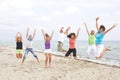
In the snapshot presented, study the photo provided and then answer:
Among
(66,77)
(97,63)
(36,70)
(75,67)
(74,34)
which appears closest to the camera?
(66,77)

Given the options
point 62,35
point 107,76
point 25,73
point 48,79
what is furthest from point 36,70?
point 62,35

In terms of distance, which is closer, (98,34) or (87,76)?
(87,76)

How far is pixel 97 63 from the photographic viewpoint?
57.3ft

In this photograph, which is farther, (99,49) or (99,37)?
(99,49)

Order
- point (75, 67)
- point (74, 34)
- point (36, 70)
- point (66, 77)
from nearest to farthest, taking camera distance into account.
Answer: point (66, 77), point (36, 70), point (75, 67), point (74, 34)

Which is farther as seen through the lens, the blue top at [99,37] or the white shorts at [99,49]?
the white shorts at [99,49]

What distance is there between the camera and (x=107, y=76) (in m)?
12.8

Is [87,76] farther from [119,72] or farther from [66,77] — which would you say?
[119,72]

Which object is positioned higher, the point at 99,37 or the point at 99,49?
the point at 99,37

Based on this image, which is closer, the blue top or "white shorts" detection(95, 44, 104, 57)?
the blue top

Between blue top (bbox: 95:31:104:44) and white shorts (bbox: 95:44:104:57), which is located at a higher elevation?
blue top (bbox: 95:31:104:44)

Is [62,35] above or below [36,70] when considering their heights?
above

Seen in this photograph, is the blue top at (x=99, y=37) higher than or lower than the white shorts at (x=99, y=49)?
higher

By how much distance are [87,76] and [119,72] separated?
6.65ft
